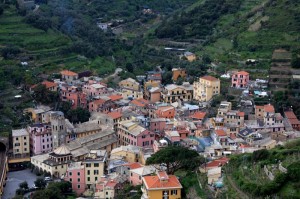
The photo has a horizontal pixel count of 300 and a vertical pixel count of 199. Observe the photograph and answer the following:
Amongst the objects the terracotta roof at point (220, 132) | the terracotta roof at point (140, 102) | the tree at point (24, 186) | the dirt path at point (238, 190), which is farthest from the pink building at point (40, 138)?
the dirt path at point (238, 190)

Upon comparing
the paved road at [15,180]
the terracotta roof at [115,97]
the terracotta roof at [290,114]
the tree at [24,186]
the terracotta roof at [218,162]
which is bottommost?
the paved road at [15,180]

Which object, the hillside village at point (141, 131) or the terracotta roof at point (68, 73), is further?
the terracotta roof at point (68, 73)

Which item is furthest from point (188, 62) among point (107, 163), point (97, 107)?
point (107, 163)

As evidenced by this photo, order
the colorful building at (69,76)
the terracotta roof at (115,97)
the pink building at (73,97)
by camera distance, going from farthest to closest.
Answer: the colorful building at (69,76) → the pink building at (73,97) → the terracotta roof at (115,97)

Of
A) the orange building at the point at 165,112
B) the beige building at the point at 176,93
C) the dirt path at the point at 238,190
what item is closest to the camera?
the dirt path at the point at 238,190

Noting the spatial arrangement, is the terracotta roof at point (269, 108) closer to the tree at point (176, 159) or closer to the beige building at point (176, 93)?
the beige building at point (176, 93)

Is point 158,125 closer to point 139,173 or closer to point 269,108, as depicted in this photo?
point 269,108

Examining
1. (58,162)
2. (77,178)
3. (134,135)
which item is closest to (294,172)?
(77,178)
